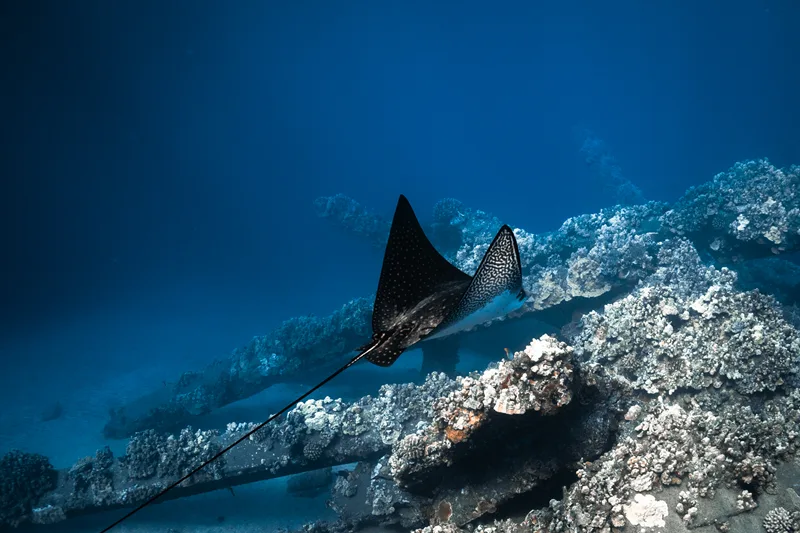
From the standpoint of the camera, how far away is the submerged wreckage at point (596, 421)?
11.9 ft

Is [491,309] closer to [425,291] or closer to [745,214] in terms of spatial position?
[425,291]

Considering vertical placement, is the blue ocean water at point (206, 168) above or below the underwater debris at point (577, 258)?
above

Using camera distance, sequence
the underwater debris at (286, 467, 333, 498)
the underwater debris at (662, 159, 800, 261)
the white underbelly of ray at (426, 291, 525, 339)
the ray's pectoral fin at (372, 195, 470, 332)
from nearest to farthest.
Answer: the white underbelly of ray at (426, 291, 525, 339) < the ray's pectoral fin at (372, 195, 470, 332) < the underwater debris at (662, 159, 800, 261) < the underwater debris at (286, 467, 333, 498)

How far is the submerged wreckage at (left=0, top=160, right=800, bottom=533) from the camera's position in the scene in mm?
3623

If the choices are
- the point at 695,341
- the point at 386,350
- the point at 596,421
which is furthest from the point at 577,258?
the point at 386,350

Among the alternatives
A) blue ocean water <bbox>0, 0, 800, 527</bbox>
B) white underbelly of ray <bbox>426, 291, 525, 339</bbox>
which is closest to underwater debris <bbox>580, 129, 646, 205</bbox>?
blue ocean water <bbox>0, 0, 800, 527</bbox>

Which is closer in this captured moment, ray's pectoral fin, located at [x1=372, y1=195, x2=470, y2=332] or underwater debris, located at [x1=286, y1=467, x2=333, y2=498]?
ray's pectoral fin, located at [x1=372, y1=195, x2=470, y2=332]

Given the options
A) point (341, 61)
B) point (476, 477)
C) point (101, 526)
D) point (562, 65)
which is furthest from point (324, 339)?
point (562, 65)

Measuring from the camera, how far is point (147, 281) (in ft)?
200

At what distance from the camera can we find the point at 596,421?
4523 millimetres

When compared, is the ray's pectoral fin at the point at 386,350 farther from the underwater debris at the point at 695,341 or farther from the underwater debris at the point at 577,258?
the underwater debris at the point at 577,258

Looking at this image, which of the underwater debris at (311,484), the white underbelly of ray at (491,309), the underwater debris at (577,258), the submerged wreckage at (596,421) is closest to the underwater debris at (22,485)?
the submerged wreckage at (596,421)

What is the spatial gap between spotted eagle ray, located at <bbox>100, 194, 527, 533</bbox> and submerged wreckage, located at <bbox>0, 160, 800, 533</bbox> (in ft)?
4.50

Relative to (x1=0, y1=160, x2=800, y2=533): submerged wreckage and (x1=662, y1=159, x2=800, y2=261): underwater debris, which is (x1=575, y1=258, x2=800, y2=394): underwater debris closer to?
(x1=0, y1=160, x2=800, y2=533): submerged wreckage
